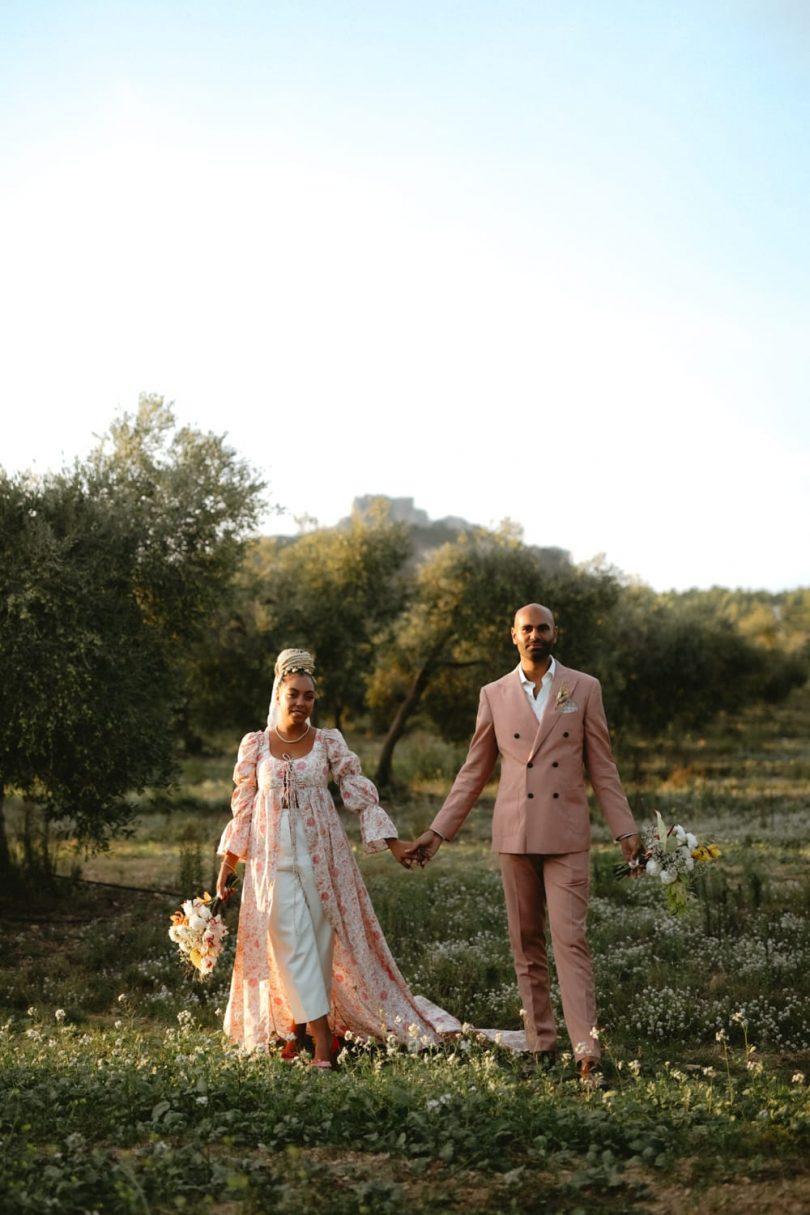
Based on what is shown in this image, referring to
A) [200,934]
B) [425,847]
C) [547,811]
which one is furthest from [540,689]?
[200,934]

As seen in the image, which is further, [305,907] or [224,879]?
→ [224,879]

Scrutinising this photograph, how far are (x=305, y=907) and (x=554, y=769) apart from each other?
190 centimetres

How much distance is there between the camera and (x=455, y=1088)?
5.89 metres

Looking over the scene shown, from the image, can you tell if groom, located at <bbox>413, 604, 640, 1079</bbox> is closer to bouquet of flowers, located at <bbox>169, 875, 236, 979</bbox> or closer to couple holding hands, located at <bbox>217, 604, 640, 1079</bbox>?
couple holding hands, located at <bbox>217, 604, 640, 1079</bbox>

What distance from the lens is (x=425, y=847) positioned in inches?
299

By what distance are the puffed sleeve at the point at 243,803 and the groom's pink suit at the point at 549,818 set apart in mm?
1701

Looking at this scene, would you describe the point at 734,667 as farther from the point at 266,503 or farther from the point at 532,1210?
the point at 532,1210

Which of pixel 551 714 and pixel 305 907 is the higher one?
pixel 551 714

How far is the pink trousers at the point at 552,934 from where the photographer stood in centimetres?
683

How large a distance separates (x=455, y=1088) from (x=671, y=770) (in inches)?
981

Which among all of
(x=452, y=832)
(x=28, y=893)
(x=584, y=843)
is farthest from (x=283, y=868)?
(x=28, y=893)

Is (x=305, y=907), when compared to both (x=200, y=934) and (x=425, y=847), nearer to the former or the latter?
(x=200, y=934)

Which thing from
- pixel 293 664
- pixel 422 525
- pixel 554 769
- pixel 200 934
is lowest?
pixel 200 934

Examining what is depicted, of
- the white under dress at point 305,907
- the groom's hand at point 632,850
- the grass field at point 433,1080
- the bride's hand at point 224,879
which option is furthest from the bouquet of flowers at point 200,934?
the groom's hand at point 632,850
